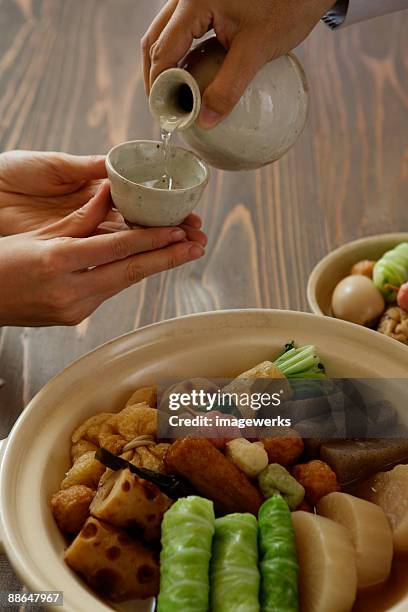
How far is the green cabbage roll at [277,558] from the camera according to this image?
1.12 meters

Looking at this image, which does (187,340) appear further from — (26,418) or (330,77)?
(330,77)

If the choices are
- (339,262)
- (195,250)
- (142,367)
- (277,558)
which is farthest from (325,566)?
(339,262)

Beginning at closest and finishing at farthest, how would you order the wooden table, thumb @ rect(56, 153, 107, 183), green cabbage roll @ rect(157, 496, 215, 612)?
green cabbage roll @ rect(157, 496, 215, 612) → thumb @ rect(56, 153, 107, 183) → the wooden table

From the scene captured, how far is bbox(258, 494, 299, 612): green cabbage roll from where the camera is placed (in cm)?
112

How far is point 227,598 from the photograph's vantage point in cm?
110

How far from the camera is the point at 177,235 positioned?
1.49 meters

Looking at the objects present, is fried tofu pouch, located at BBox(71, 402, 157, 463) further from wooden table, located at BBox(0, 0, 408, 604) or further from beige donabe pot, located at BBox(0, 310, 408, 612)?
wooden table, located at BBox(0, 0, 408, 604)

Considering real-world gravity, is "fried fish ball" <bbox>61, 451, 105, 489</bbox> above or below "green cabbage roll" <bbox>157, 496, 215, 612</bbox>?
below

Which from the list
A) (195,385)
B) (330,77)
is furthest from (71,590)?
(330,77)

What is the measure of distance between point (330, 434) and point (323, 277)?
0.61 m

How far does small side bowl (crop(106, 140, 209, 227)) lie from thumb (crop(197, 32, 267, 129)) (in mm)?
127

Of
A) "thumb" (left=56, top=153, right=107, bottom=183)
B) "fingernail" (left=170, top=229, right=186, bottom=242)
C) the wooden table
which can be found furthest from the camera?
the wooden table

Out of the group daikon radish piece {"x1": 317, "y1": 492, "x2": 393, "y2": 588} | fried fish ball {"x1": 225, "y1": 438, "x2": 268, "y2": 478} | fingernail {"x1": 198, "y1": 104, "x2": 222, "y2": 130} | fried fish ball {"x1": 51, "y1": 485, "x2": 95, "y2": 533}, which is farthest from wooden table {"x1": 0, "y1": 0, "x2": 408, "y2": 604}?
fingernail {"x1": 198, "y1": 104, "x2": 222, "y2": 130}

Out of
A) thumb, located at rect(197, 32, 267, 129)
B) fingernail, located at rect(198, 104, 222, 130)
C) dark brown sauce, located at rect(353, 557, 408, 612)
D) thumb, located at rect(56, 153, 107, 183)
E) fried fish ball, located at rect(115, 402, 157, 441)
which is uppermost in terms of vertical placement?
thumb, located at rect(197, 32, 267, 129)
